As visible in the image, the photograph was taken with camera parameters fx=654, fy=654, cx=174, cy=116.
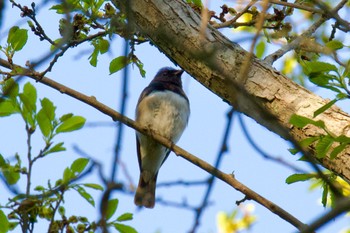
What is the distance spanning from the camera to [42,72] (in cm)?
362

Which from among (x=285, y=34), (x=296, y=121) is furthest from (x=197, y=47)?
(x=296, y=121)

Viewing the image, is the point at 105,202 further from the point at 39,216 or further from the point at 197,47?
the point at 197,47

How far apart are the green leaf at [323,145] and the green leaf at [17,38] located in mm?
1752

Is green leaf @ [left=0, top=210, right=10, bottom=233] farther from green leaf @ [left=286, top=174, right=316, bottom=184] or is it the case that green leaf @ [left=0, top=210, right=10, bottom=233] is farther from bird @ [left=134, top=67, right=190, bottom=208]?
bird @ [left=134, top=67, right=190, bottom=208]

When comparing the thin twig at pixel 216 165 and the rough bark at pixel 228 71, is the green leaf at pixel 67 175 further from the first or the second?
the thin twig at pixel 216 165

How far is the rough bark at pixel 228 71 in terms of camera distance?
11.7 feet

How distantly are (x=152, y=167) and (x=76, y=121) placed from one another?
2889mm

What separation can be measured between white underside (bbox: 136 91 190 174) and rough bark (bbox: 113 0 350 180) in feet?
6.72

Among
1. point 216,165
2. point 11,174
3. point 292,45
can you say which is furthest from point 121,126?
point 292,45

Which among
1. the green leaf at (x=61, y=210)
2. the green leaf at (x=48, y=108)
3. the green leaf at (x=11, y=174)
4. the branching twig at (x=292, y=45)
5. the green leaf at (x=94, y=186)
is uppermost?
the branching twig at (x=292, y=45)

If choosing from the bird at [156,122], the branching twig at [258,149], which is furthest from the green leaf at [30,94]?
the bird at [156,122]

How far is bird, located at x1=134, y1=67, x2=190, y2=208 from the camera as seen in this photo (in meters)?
5.95

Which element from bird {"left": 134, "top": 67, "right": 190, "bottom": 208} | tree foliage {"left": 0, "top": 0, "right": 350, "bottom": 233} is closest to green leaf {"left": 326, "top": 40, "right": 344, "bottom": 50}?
tree foliage {"left": 0, "top": 0, "right": 350, "bottom": 233}

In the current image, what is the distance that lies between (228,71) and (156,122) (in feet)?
7.51
